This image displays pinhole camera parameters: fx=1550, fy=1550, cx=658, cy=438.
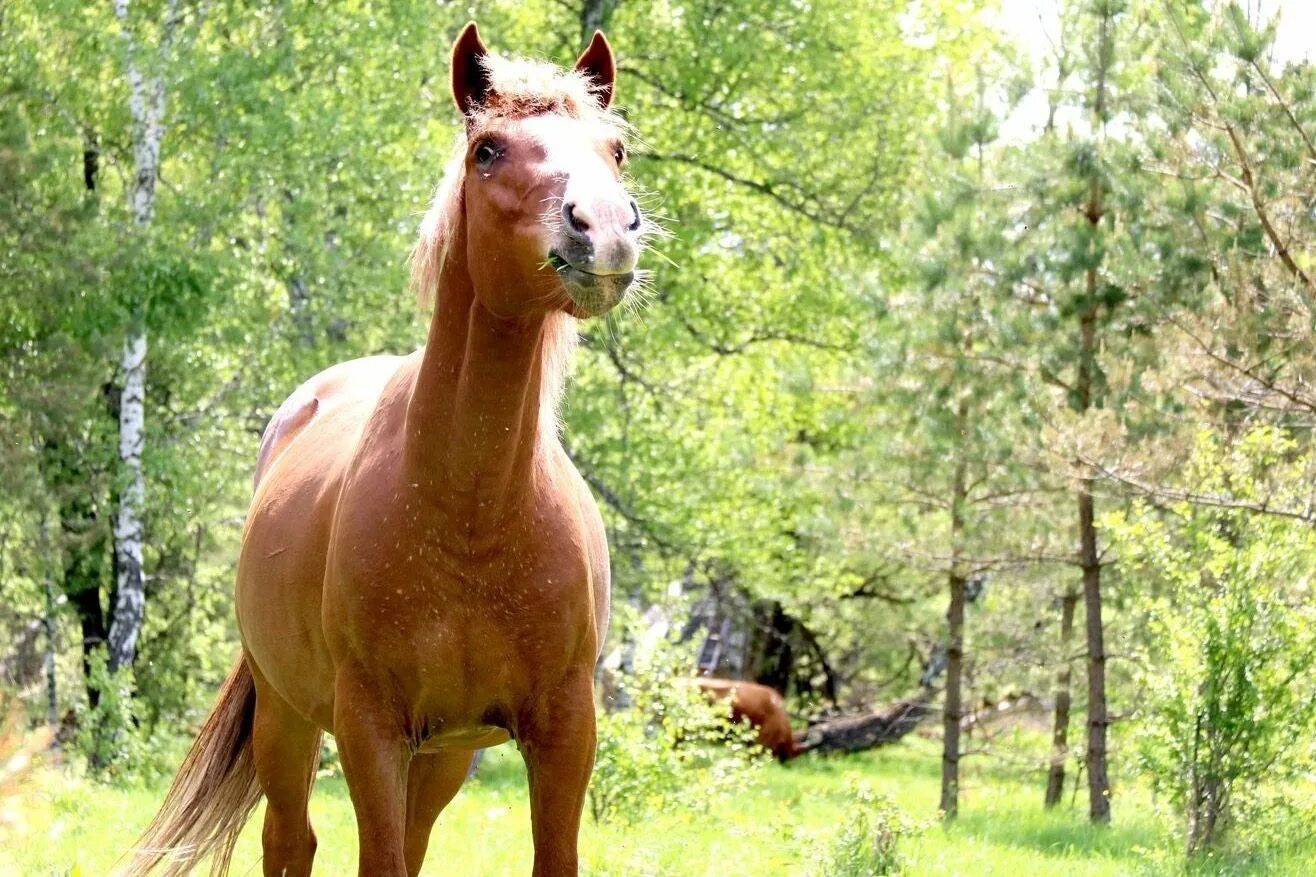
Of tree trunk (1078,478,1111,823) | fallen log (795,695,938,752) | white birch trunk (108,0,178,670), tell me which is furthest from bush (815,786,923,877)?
fallen log (795,695,938,752)

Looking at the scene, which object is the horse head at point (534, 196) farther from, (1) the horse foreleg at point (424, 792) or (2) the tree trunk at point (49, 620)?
(2) the tree trunk at point (49, 620)

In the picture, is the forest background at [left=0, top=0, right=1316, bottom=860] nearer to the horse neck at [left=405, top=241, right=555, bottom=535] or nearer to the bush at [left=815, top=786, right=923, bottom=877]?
the bush at [left=815, top=786, right=923, bottom=877]

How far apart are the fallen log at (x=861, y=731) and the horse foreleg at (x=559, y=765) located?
52.8 ft

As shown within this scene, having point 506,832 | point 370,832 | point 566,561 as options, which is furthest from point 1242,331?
point 370,832

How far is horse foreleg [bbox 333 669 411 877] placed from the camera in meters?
3.85

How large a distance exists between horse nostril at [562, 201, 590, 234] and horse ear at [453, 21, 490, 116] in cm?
62

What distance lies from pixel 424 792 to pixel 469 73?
2.46 m

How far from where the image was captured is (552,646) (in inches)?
152

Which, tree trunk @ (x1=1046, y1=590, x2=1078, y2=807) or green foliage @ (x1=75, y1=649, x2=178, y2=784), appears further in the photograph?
tree trunk @ (x1=1046, y1=590, x2=1078, y2=807)

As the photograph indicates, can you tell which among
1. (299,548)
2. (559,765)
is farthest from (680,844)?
(559,765)

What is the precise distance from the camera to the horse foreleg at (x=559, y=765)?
3855 mm

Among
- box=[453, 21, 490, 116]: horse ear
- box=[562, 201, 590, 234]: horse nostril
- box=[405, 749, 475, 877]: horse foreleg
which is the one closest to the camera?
box=[562, 201, 590, 234]: horse nostril

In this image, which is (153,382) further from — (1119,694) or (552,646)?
(552,646)

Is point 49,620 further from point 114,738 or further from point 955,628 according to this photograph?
point 955,628
